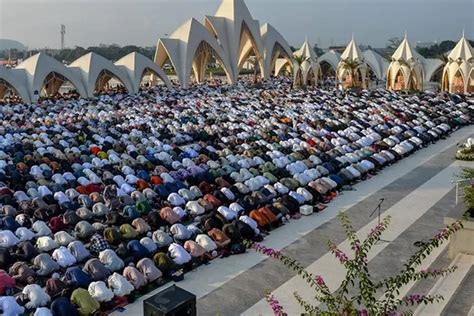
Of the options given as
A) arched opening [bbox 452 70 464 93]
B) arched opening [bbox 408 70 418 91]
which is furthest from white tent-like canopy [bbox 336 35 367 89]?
arched opening [bbox 452 70 464 93]

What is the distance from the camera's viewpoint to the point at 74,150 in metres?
22.0

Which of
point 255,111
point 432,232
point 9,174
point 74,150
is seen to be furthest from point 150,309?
point 255,111

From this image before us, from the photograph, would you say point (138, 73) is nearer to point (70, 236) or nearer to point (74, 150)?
point (74, 150)

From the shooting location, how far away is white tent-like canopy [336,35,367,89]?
5003 cm

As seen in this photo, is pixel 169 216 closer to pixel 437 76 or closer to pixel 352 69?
pixel 352 69

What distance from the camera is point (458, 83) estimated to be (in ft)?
148

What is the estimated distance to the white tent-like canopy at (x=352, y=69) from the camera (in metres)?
50.0

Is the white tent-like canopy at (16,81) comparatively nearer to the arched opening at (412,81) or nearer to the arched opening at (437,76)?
the arched opening at (412,81)

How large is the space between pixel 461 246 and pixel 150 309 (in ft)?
31.8

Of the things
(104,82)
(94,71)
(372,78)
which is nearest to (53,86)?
(104,82)

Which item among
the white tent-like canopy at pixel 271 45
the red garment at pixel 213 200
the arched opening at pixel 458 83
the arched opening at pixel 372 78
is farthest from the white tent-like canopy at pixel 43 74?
the arched opening at pixel 458 83

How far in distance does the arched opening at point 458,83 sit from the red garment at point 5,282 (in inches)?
1669

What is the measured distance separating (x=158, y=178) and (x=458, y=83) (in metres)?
35.8

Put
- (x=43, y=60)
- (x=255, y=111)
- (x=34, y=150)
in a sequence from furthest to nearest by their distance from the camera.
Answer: (x=43, y=60) → (x=255, y=111) → (x=34, y=150)
